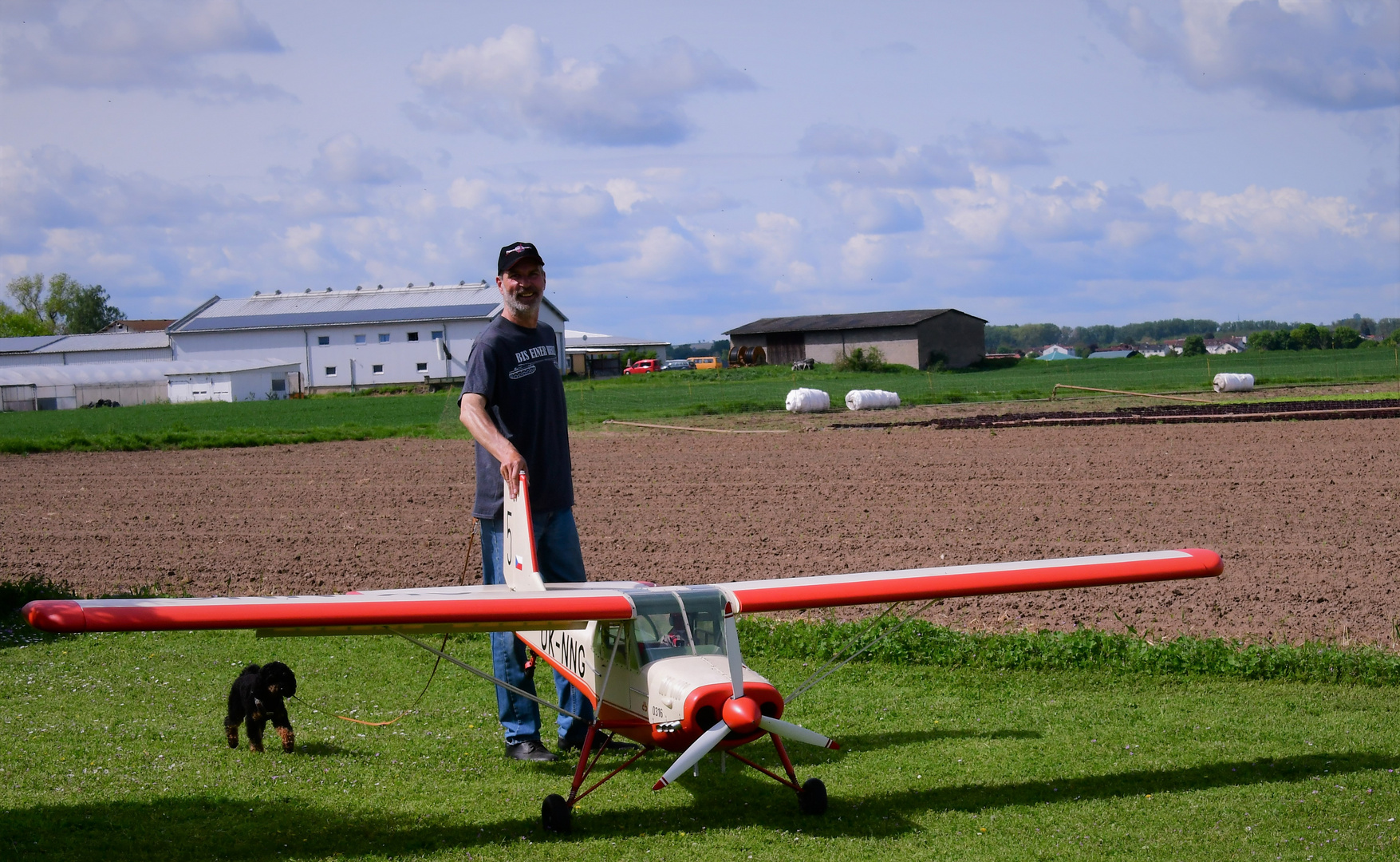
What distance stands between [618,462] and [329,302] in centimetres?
6795

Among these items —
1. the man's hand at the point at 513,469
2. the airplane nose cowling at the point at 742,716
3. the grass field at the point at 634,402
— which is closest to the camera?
the airplane nose cowling at the point at 742,716

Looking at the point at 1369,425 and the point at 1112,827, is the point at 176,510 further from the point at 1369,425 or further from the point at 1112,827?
the point at 1369,425

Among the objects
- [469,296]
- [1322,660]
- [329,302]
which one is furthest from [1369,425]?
[329,302]

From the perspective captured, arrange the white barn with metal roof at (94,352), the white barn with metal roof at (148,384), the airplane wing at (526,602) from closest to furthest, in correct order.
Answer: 1. the airplane wing at (526,602)
2. the white barn with metal roof at (148,384)
3. the white barn with metal roof at (94,352)

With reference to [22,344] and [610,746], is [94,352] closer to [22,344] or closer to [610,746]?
[22,344]

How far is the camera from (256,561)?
13203 mm

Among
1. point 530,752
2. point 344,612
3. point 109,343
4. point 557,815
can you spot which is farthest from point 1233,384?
point 109,343

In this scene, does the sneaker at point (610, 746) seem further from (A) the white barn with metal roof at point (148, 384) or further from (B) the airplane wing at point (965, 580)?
(A) the white barn with metal roof at point (148, 384)

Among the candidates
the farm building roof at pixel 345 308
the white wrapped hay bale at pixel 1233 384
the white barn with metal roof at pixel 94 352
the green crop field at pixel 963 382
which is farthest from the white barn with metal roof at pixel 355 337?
the white wrapped hay bale at pixel 1233 384

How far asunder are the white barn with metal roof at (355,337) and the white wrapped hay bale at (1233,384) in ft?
153

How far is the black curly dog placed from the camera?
669cm

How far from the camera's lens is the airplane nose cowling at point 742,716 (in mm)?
5020

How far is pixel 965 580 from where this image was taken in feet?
20.2

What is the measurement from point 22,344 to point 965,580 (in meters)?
108
